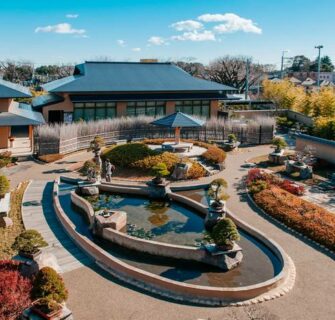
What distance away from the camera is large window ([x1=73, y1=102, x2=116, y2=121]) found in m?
40.6

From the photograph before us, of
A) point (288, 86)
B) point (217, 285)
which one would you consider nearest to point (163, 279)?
point (217, 285)

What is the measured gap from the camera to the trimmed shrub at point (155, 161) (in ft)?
87.2

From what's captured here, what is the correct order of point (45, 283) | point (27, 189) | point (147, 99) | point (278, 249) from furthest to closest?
point (147, 99) < point (27, 189) < point (278, 249) < point (45, 283)

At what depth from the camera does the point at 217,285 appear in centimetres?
1344

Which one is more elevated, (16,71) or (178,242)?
(16,71)

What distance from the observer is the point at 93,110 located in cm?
4119

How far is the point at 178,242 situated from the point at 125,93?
2767 cm

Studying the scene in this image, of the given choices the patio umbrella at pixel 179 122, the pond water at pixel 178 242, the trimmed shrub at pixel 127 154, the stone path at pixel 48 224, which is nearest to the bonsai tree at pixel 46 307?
the stone path at pixel 48 224

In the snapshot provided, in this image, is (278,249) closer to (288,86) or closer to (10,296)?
(10,296)

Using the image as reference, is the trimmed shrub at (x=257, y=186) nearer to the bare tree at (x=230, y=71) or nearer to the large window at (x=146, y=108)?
the large window at (x=146, y=108)

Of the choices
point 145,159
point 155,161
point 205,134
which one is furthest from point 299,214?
point 205,134

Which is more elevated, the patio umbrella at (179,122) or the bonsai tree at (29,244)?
the patio umbrella at (179,122)

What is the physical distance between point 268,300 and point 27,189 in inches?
627

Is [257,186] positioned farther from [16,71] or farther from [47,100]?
[16,71]
